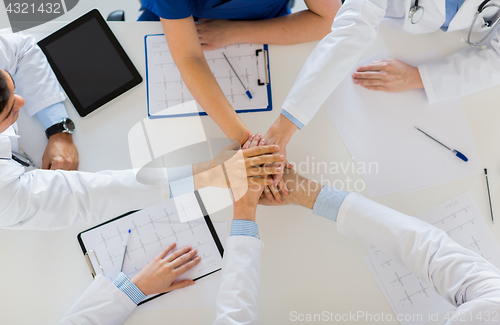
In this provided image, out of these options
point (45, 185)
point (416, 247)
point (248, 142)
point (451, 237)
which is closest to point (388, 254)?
point (416, 247)

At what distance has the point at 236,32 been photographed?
3.75 feet

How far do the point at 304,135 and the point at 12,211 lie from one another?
0.91 meters

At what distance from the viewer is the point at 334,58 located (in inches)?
40.6

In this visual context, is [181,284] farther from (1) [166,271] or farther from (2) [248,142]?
(2) [248,142]

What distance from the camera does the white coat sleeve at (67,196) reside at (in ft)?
3.09

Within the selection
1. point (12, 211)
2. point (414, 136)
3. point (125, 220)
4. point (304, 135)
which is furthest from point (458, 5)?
point (12, 211)

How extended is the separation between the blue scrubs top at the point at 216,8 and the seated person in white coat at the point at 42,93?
0.41 metres

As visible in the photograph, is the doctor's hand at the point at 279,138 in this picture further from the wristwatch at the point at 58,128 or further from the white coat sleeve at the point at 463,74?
the wristwatch at the point at 58,128

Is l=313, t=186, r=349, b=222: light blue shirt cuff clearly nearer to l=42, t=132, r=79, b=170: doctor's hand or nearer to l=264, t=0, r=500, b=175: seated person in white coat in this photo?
l=264, t=0, r=500, b=175: seated person in white coat

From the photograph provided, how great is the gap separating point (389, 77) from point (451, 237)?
0.54 meters

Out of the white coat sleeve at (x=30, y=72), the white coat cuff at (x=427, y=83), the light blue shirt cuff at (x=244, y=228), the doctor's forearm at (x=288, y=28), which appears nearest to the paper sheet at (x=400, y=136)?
the white coat cuff at (x=427, y=83)

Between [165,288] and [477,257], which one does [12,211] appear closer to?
[165,288]

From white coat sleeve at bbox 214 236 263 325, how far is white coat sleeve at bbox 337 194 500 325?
289 millimetres

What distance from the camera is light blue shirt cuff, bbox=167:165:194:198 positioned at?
1053mm
